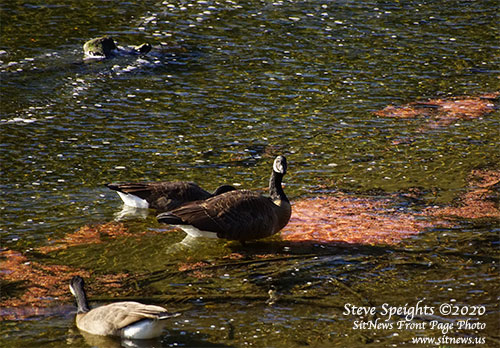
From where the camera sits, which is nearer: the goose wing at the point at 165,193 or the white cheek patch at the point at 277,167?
the white cheek patch at the point at 277,167

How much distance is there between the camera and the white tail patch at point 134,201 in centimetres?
1570

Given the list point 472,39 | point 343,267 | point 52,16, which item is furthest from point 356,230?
point 52,16

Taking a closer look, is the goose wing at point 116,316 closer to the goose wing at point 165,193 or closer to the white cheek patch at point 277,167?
the goose wing at point 165,193

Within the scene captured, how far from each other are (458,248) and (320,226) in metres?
2.67

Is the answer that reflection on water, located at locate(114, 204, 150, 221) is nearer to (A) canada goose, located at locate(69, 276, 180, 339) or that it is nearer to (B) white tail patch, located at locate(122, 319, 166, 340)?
(A) canada goose, located at locate(69, 276, 180, 339)

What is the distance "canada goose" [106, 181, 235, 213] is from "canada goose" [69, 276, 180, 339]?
15.8 feet

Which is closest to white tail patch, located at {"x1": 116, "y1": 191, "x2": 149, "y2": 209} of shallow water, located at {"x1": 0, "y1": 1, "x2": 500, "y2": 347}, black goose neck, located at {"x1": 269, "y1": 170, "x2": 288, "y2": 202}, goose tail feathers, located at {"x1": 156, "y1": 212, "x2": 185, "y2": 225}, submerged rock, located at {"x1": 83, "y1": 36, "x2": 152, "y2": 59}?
shallow water, located at {"x1": 0, "y1": 1, "x2": 500, "y2": 347}

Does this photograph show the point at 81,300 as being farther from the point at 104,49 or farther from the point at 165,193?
→ the point at 104,49

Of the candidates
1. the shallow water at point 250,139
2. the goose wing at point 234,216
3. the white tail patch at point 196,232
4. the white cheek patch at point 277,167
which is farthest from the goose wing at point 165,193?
the white cheek patch at point 277,167

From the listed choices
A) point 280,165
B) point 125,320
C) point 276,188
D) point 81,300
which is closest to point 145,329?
point 125,320

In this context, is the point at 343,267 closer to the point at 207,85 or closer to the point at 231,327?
the point at 231,327

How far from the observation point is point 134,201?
1575cm

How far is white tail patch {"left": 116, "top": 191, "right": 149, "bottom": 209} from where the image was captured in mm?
15703

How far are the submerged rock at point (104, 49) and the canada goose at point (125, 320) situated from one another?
15902 millimetres
